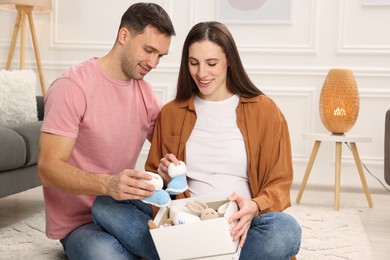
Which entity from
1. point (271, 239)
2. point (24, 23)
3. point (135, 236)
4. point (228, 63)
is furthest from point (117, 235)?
point (24, 23)

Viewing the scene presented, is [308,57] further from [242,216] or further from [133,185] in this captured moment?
[133,185]

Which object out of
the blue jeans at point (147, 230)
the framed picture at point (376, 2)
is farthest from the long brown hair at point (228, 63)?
the framed picture at point (376, 2)

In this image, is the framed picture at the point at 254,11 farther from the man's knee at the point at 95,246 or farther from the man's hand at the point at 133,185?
the man's hand at the point at 133,185

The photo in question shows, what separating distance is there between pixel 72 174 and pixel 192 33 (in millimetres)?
624

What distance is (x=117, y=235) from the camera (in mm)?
1979

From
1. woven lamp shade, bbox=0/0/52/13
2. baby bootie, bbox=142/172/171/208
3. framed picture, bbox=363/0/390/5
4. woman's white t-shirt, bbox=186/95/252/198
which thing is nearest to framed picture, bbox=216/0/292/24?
framed picture, bbox=363/0/390/5

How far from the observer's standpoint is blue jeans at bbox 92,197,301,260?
6.06 ft

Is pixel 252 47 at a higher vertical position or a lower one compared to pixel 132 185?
higher

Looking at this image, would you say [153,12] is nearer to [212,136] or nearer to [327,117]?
[212,136]

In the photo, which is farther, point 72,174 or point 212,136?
point 212,136

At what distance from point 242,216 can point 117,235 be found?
17.5 inches

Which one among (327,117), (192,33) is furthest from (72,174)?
(327,117)

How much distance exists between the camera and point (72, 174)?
6.08 feet

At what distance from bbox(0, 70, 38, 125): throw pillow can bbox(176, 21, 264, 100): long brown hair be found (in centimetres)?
144
